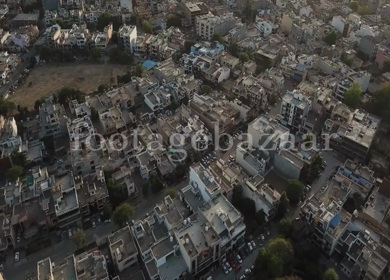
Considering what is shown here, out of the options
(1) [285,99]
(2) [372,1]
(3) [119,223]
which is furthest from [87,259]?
(2) [372,1]

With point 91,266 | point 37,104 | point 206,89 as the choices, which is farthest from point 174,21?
point 91,266

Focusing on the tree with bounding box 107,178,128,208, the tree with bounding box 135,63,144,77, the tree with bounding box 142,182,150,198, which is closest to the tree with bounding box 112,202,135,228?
the tree with bounding box 107,178,128,208

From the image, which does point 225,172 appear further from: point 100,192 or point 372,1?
point 372,1

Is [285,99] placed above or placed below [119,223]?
above

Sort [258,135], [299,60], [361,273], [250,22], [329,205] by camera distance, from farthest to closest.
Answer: [250,22], [299,60], [258,135], [329,205], [361,273]

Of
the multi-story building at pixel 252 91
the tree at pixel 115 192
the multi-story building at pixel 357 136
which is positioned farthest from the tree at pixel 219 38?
the tree at pixel 115 192

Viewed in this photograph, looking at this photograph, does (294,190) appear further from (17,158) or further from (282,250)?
(17,158)

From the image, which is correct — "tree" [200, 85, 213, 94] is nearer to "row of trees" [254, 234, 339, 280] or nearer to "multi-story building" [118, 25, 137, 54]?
"multi-story building" [118, 25, 137, 54]
